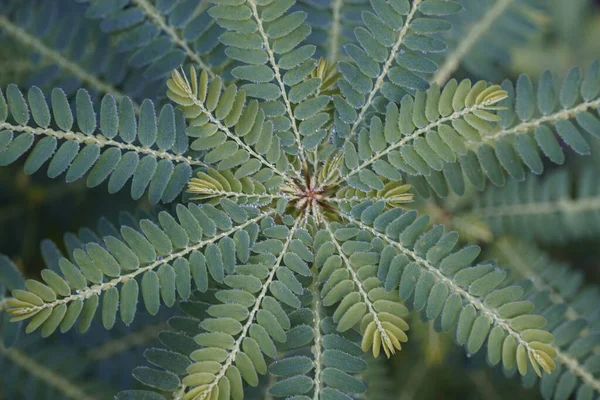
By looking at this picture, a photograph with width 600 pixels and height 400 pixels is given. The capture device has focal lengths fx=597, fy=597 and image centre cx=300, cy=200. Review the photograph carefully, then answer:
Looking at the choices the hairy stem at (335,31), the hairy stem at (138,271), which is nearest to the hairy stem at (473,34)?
the hairy stem at (335,31)

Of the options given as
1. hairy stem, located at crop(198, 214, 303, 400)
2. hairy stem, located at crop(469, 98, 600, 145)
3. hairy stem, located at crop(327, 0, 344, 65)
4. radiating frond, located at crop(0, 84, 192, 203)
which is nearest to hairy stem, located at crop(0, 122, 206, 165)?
radiating frond, located at crop(0, 84, 192, 203)

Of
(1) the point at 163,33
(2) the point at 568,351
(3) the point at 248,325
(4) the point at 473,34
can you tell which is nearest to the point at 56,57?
(1) the point at 163,33

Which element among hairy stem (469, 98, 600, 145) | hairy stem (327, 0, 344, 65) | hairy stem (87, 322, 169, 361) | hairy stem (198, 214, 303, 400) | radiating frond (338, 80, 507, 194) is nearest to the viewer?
hairy stem (198, 214, 303, 400)

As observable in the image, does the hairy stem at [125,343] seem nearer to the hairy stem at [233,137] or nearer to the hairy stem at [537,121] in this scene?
the hairy stem at [233,137]

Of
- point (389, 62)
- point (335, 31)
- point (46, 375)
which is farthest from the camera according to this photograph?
point (46, 375)

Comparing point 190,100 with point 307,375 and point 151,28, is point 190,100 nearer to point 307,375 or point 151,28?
point 151,28

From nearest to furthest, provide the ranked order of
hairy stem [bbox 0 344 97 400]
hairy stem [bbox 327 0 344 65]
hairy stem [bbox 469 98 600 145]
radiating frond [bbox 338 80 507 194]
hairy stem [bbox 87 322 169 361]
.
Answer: radiating frond [bbox 338 80 507 194], hairy stem [bbox 469 98 600 145], hairy stem [bbox 327 0 344 65], hairy stem [bbox 0 344 97 400], hairy stem [bbox 87 322 169 361]

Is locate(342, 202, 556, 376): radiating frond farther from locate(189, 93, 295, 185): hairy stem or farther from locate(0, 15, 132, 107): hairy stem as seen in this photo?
locate(0, 15, 132, 107): hairy stem

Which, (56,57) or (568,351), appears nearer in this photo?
(568,351)

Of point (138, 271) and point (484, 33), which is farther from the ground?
point (484, 33)

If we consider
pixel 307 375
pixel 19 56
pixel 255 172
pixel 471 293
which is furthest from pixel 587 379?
pixel 19 56

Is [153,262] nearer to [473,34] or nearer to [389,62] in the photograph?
[389,62]
